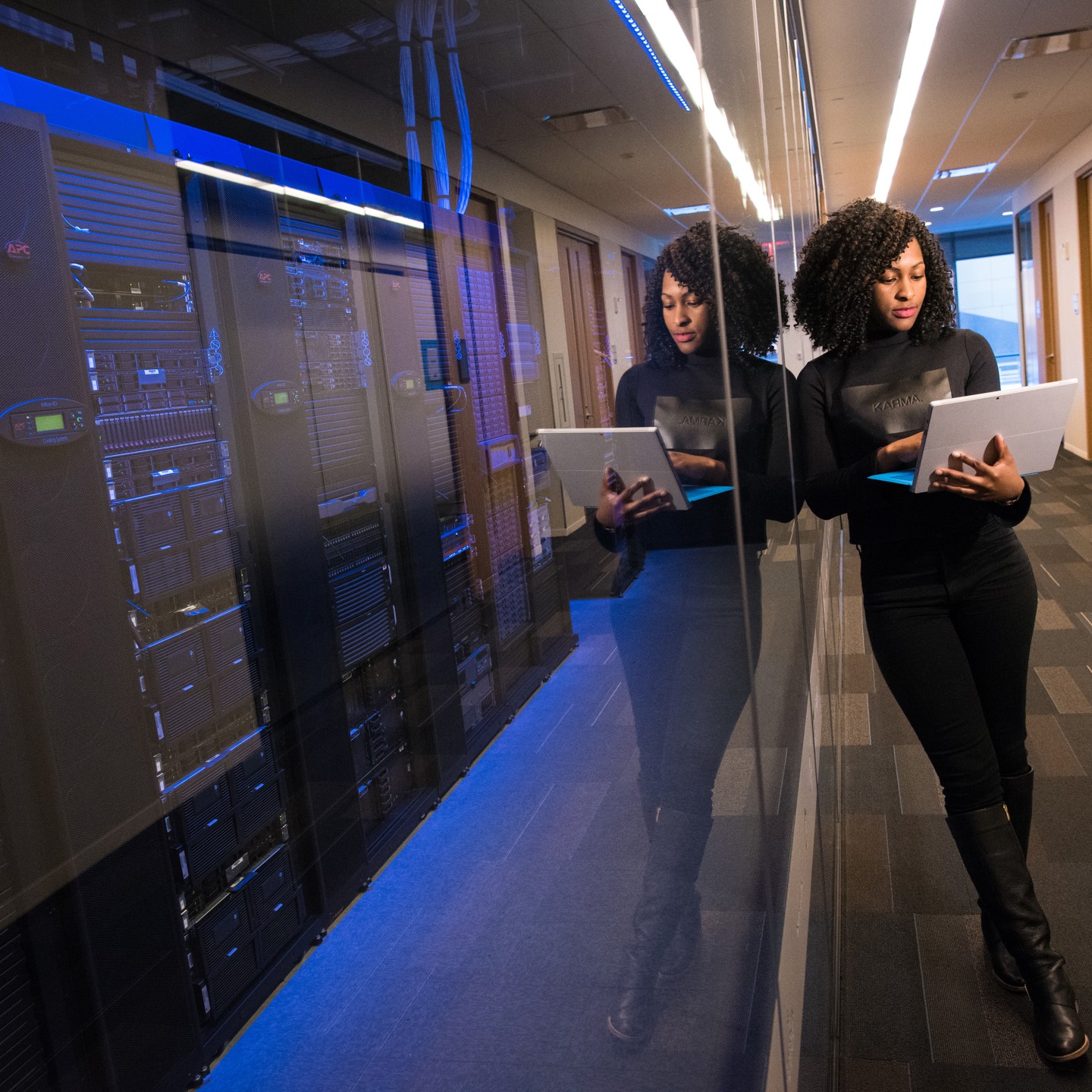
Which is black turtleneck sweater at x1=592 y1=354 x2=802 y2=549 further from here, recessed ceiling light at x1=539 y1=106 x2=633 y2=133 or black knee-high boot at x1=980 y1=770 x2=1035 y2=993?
black knee-high boot at x1=980 y1=770 x2=1035 y2=993

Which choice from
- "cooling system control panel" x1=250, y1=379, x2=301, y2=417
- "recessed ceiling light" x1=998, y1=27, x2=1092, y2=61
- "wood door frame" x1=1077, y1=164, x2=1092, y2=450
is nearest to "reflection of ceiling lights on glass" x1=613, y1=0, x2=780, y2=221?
"cooling system control panel" x1=250, y1=379, x2=301, y2=417

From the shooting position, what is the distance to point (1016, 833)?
1.60 meters

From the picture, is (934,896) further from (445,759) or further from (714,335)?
(445,759)

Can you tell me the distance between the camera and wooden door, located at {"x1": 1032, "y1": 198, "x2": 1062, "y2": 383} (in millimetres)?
8930

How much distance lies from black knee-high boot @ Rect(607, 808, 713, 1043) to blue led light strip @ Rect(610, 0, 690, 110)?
0.46 meters

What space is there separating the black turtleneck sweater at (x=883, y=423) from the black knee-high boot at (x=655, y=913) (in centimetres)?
100

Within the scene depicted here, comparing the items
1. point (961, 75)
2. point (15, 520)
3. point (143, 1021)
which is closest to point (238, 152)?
point (15, 520)

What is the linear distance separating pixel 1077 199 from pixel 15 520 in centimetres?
898

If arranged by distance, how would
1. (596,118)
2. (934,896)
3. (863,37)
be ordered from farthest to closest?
(863,37) → (934,896) → (596,118)

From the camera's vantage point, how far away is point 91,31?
1.32 feet

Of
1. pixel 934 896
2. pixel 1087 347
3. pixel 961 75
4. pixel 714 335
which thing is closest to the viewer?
pixel 714 335

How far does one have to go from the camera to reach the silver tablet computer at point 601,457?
44cm

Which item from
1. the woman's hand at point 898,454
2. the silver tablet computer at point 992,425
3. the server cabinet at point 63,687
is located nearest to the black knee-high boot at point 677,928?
the server cabinet at point 63,687

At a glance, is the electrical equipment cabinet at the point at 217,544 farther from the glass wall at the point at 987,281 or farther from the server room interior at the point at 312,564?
the glass wall at the point at 987,281
